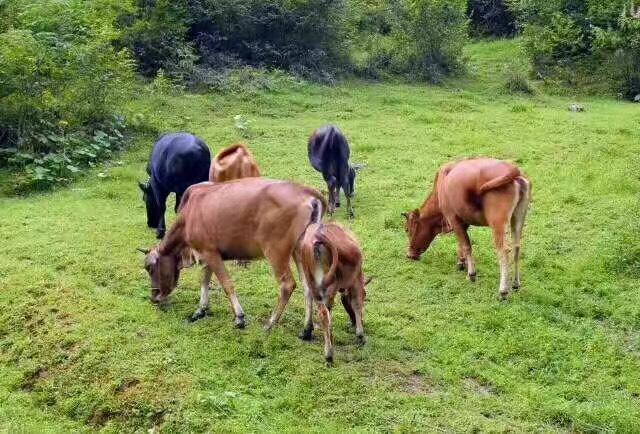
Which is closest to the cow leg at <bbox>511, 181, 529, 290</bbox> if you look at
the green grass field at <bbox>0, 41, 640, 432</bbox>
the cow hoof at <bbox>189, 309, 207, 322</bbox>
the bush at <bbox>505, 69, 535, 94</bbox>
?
the green grass field at <bbox>0, 41, 640, 432</bbox>

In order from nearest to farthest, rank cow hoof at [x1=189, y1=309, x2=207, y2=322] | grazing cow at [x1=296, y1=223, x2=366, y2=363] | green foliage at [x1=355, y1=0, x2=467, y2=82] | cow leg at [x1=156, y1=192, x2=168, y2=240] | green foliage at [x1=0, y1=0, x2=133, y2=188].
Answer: grazing cow at [x1=296, y1=223, x2=366, y2=363] < cow hoof at [x1=189, y1=309, x2=207, y2=322] < cow leg at [x1=156, y1=192, x2=168, y2=240] < green foliage at [x1=0, y1=0, x2=133, y2=188] < green foliage at [x1=355, y1=0, x2=467, y2=82]

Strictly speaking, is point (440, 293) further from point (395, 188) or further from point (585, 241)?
point (395, 188)

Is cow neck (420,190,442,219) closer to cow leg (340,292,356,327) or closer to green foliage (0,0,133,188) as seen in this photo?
cow leg (340,292,356,327)

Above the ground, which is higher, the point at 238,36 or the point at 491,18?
the point at 491,18

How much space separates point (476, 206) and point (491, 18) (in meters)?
22.2

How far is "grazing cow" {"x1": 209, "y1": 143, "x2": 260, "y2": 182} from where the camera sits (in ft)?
32.2

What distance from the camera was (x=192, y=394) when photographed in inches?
259

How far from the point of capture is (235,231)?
7.59 metres

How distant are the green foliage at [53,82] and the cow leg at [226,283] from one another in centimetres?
630

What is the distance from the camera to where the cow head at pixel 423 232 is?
10.0m

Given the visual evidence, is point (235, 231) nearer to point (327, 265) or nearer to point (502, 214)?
point (327, 265)

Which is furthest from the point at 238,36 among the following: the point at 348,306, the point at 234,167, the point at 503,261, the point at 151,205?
the point at 348,306

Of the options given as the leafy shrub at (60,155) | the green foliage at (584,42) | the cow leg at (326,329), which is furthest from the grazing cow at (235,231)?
the green foliage at (584,42)

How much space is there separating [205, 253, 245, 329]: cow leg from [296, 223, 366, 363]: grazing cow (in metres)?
A: 0.82
